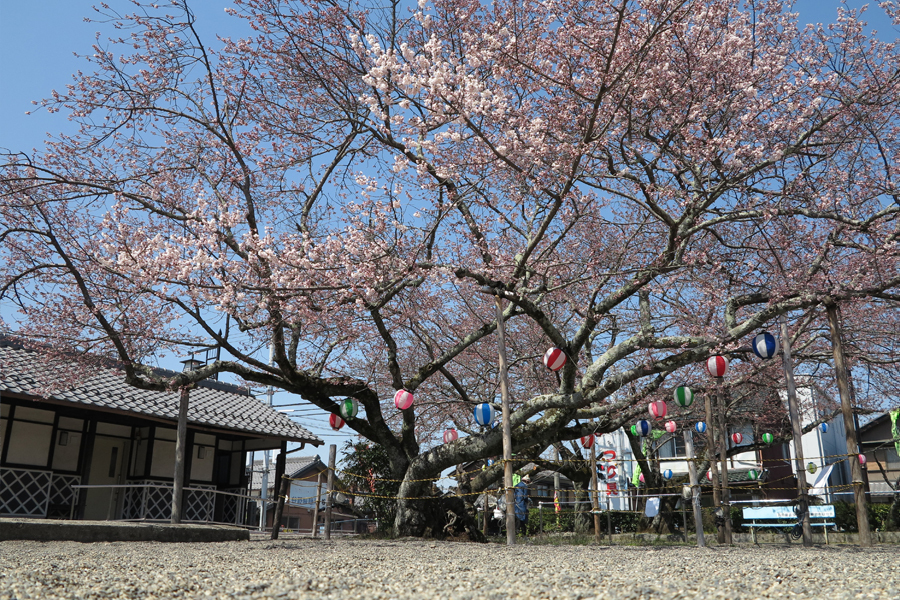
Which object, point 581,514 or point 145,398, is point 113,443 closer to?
point 145,398

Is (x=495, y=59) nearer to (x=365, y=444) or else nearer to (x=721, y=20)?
(x=721, y=20)

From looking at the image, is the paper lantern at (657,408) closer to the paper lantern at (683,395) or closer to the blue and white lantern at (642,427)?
the paper lantern at (683,395)

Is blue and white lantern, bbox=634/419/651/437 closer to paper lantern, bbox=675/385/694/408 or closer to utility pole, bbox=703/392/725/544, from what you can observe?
utility pole, bbox=703/392/725/544

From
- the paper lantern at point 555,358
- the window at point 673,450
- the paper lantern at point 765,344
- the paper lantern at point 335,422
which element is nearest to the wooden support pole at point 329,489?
the paper lantern at point 335,422

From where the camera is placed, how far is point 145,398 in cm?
1364

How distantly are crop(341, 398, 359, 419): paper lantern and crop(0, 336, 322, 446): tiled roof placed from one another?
377cm

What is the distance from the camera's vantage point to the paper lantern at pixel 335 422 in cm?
1103

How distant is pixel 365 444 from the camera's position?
15.7 meters

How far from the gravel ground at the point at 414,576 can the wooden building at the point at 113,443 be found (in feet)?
20.3

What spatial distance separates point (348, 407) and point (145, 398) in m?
5.93

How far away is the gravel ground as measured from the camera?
12.0 ft

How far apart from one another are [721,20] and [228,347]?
8362 mm

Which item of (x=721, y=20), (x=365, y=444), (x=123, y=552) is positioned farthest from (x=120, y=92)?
(x=365, y=444)

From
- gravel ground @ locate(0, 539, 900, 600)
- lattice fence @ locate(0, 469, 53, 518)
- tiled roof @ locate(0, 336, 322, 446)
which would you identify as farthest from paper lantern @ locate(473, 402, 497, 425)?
lattice fence @ locate(0, 469, 53, 518)
